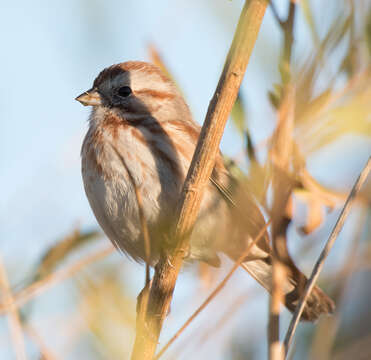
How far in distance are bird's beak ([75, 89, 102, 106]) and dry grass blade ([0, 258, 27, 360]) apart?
54.8 inches

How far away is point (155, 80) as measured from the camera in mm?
3604

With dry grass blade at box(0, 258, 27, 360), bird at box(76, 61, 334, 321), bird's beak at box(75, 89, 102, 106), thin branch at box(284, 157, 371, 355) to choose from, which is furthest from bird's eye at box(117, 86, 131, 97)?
thin branch at box(284, 157, 371, 355)

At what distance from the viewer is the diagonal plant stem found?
4.94 feet

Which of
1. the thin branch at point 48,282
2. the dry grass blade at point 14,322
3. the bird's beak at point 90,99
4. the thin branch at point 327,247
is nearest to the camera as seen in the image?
the thin branch at point 327,247

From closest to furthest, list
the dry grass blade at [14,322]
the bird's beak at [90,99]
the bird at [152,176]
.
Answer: the dry grass blade at [14,322] → the bird at [152,176] → the bird's beak at [90,99]

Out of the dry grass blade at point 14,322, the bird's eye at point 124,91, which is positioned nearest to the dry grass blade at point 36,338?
the dry grass blade at point 14,322

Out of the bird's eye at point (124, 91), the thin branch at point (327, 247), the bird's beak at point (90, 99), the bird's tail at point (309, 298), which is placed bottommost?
the bird's tail at point (309, 298)

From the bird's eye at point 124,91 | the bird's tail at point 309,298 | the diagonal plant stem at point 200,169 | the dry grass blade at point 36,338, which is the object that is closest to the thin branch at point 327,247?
the diagonal plant stem at point 200,169

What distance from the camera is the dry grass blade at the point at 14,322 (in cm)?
186

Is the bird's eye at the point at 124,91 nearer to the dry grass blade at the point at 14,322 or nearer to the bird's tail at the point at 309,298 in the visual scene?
the bird's tail at the point at 309,298

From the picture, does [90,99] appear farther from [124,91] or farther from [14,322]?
[14,322]

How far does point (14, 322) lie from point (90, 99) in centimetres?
167

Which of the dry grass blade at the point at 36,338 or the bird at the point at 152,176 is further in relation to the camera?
the bird at the point at 152,176

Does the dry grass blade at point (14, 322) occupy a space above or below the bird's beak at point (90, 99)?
below
